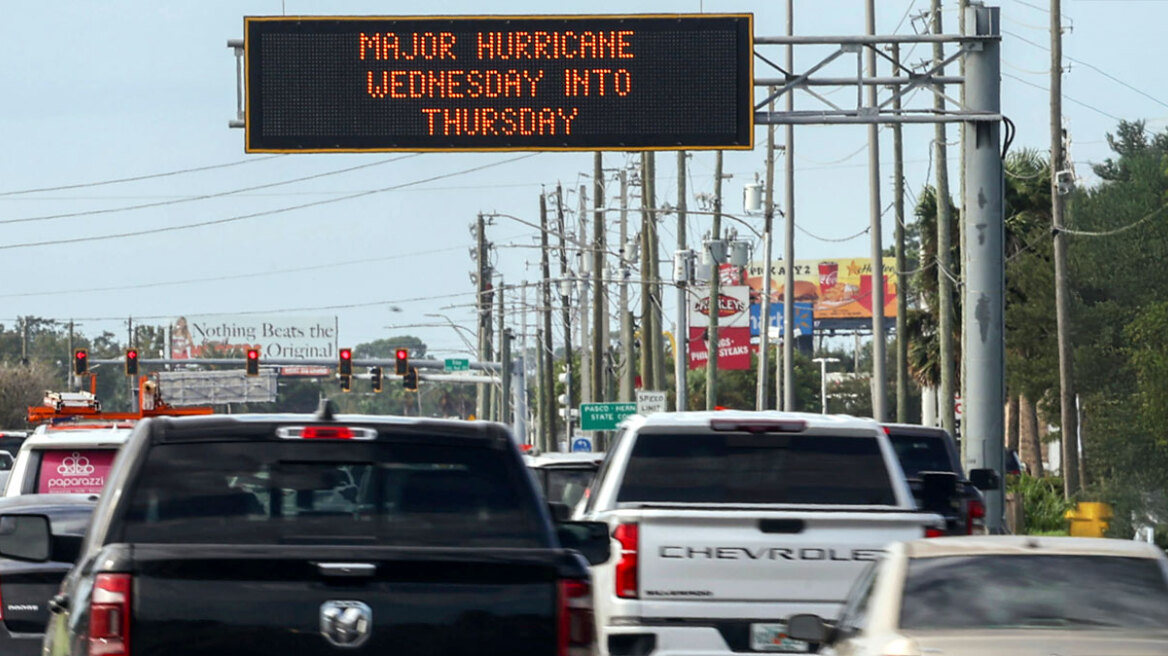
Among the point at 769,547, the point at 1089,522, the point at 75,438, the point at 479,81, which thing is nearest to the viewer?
the point at 769,547

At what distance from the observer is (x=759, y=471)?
12.4 metres

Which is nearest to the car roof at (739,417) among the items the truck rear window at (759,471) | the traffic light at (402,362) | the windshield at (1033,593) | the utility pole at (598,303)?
the truck rear window at (759,471)

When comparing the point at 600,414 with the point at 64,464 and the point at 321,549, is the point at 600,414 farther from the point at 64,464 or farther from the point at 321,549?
the point at 321,549

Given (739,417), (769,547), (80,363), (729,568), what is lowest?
(729,568)

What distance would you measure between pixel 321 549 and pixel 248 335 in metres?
146

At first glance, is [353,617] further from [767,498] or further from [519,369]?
[519,369]

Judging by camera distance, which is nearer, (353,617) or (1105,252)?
(353,617)

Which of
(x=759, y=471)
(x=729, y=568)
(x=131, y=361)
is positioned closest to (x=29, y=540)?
(x=729, y=568)

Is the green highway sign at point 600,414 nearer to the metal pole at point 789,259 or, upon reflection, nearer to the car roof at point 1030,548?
the metal pole at point 789,259

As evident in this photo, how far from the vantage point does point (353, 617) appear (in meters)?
6.84

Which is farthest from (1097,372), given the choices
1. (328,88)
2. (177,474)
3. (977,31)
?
(177,474)

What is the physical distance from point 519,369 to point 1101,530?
51.2m

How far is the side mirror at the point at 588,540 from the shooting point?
8695mm

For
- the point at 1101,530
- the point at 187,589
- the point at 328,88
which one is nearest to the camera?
the point at 187,589
